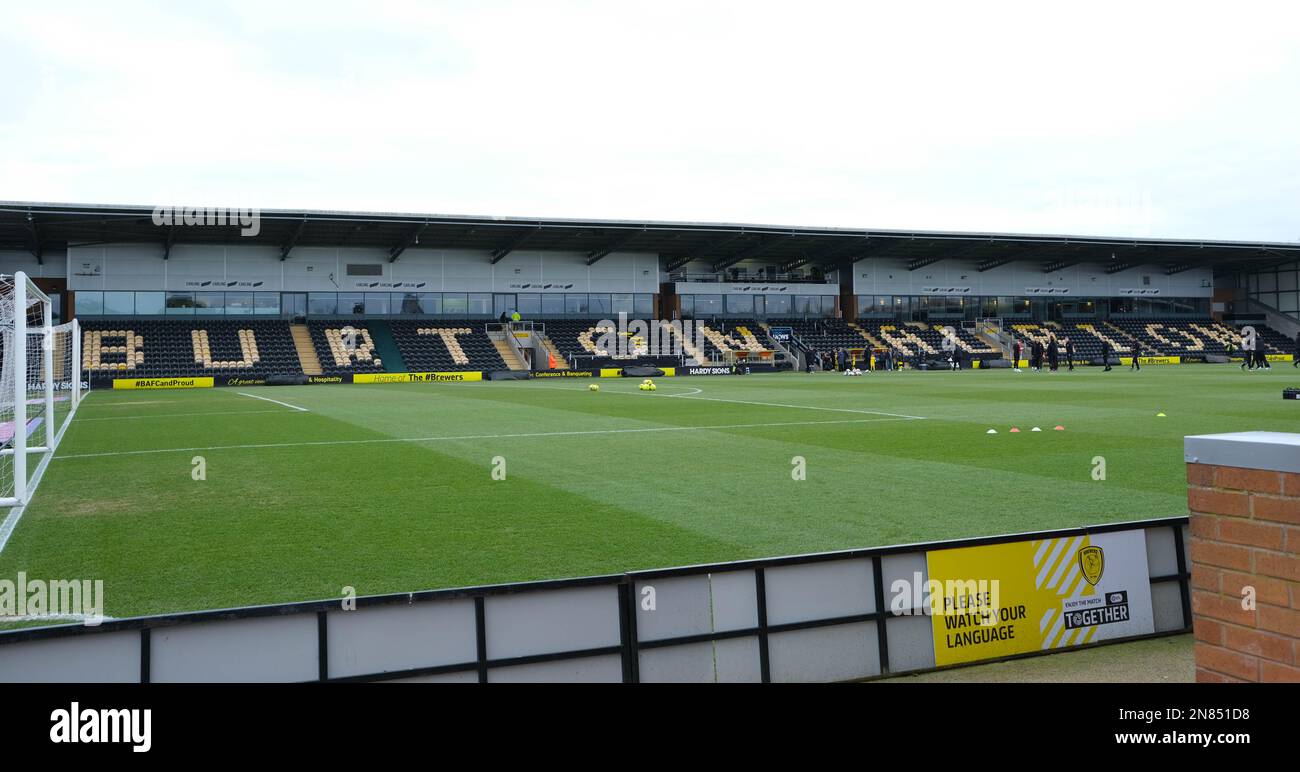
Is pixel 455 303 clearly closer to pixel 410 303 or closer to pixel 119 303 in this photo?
pixel 410 303

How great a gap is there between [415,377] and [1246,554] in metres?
53.1

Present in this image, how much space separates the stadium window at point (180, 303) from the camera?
55.8 m

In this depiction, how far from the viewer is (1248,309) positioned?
3162 inches

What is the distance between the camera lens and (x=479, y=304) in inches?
2482

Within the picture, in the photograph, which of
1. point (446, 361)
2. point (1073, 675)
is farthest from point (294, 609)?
point (446, 361)

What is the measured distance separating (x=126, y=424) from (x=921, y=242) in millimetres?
53947

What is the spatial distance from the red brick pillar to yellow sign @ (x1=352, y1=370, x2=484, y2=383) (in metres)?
50.5

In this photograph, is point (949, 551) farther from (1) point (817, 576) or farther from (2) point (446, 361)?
(2) point (446, 361)

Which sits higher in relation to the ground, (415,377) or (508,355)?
(508,355)

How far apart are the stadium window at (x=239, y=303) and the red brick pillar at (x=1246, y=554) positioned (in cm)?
6067

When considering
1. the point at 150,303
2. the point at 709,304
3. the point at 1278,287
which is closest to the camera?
the point at 150,303

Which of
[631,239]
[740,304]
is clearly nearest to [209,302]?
[631,239]
